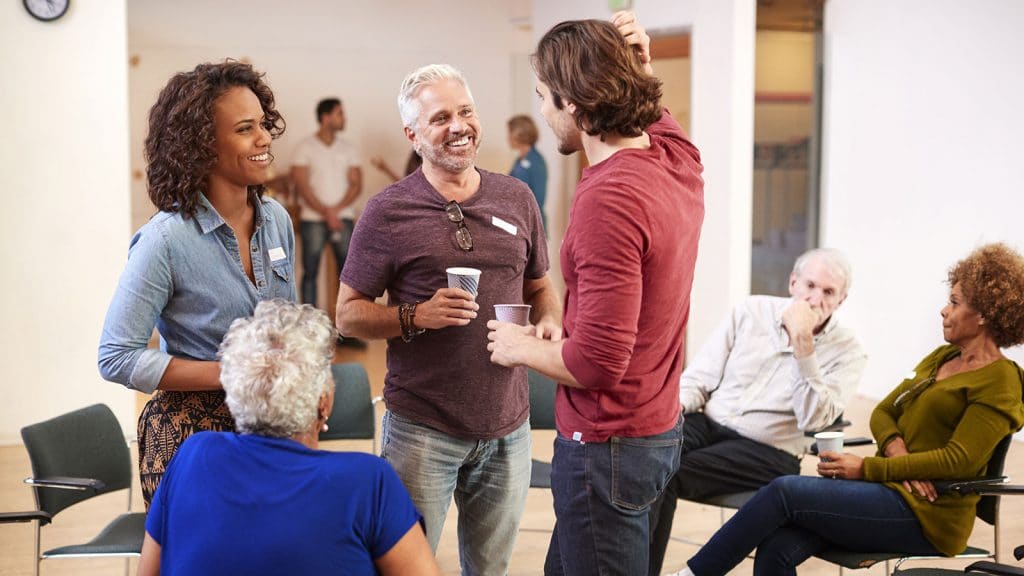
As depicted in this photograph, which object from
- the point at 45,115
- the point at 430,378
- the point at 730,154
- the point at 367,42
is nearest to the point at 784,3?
the point at 730,154

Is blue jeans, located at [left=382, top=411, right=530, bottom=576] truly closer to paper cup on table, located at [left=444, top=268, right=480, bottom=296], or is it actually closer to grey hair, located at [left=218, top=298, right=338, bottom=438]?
paper cup on table, located at [left=444, top=268, right=480, bottom=296]

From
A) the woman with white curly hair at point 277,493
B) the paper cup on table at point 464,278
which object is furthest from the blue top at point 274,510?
the paper cup on table at point 464,278

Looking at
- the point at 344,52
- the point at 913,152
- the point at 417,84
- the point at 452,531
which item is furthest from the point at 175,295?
the point at 344,52

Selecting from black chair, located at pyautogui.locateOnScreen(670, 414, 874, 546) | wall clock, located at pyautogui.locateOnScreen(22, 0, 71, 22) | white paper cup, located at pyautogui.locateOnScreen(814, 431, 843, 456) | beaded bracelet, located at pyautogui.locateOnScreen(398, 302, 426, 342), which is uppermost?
wall clock, located at pyautogui.locateOnScreen(22, 0, 71, 22)

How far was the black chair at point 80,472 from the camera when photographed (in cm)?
290

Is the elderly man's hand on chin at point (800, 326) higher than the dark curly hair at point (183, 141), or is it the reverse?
the dark curly hair at point (183, 141)

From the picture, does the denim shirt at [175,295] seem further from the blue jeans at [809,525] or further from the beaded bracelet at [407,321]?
the blue jeans at [809,525]

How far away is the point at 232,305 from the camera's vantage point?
2.27 m

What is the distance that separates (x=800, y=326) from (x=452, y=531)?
1799 millimetres

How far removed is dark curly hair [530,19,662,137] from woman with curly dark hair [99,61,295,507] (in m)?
0.76

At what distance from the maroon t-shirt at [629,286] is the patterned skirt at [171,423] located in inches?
30.9

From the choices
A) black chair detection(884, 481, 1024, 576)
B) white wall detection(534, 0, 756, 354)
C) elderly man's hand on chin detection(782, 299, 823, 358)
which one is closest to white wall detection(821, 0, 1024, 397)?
white wall detection(534, 0, 756, 354)

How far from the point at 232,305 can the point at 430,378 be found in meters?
0.48

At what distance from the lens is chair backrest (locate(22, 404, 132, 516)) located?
3.00 meters
